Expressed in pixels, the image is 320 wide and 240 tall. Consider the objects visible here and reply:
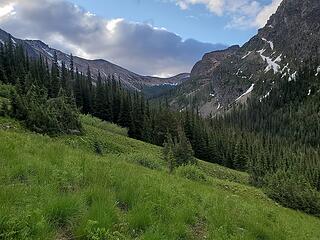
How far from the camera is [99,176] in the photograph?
1091 cm

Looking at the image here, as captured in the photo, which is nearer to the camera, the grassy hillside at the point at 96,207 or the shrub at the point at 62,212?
the grassy hillside at the point at 96,207

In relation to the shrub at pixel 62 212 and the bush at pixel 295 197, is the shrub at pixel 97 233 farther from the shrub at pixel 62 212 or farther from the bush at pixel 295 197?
the bush at pixel 295 197

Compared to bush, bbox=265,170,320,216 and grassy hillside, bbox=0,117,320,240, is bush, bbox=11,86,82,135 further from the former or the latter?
grassy hillside, bbox=0,117,320,240

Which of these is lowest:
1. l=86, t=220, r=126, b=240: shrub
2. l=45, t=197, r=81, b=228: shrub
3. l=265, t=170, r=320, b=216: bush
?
l=265, t=170, r=320, b=216: bush

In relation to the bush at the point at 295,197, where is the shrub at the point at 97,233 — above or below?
above

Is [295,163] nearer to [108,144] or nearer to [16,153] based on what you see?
[108,144]

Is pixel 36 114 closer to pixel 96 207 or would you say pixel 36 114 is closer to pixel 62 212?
pixel 96 207

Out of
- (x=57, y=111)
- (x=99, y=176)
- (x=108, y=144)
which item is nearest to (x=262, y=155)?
(x=108, y=144)

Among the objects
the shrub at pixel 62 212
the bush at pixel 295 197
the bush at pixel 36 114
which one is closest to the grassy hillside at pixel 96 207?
the shrub at pixel 62 212

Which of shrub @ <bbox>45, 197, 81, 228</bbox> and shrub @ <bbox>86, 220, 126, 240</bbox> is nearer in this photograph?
shrub @ <bbox>86, 220, 126, 240</bbox>

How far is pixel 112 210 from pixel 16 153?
4.40m

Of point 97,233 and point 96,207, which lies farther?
point 96,207

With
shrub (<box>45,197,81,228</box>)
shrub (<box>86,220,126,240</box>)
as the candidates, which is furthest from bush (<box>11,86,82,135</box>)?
shrub (<box>86,220,126,240</box>)

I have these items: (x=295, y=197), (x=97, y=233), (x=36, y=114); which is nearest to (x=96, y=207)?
(x=97, y=233)
